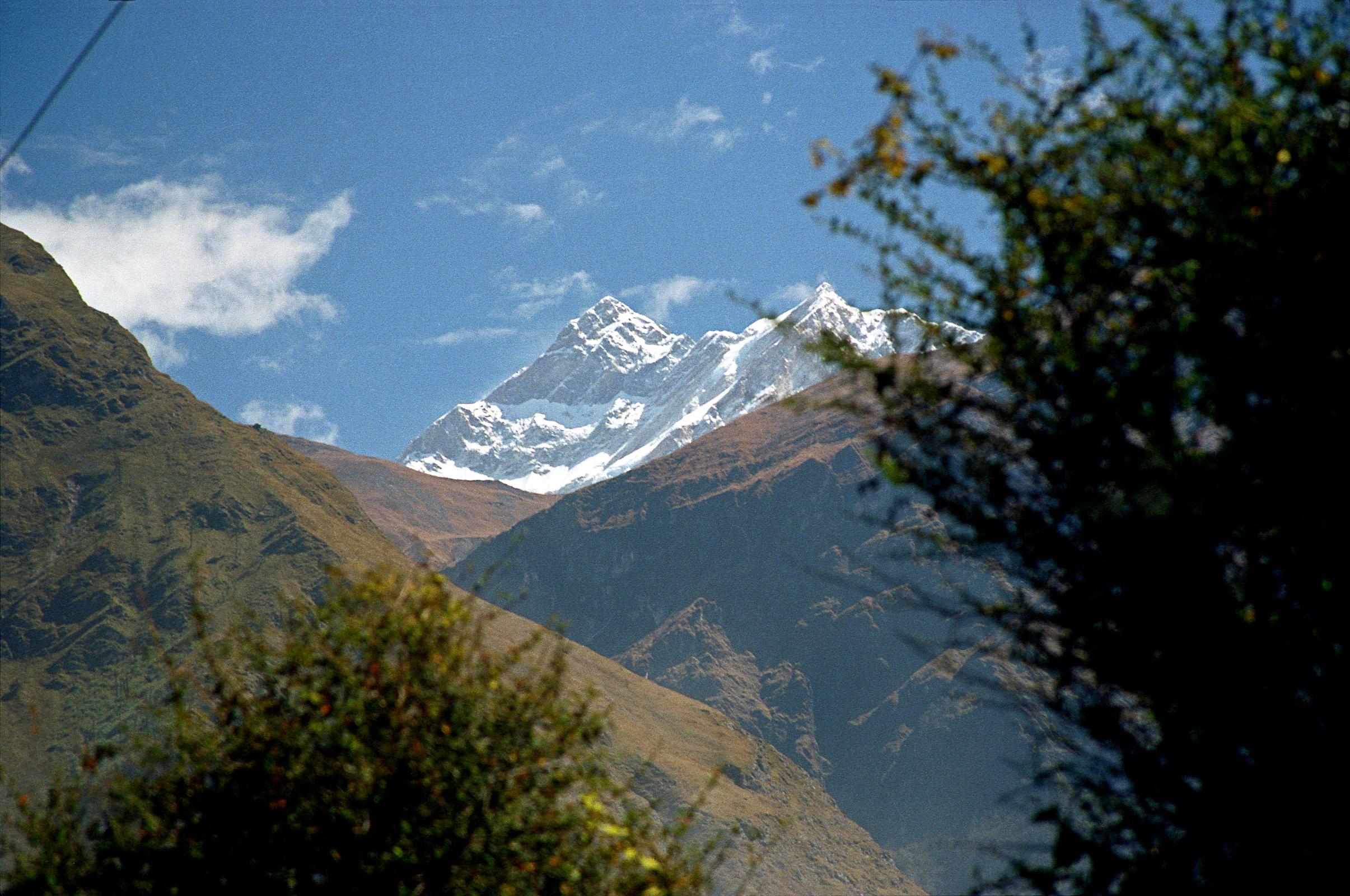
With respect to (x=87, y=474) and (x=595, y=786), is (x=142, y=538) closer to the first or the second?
(x=87, y=474)

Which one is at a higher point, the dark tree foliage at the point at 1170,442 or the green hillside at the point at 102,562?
the dark tree foliage at the point at 1170,442

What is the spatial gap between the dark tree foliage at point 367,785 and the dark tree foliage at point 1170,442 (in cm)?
375

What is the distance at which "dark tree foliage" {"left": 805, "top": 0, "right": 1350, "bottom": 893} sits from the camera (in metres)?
7.63

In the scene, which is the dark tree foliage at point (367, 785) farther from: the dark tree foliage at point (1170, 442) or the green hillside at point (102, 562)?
the green hillside at point (102, 562)

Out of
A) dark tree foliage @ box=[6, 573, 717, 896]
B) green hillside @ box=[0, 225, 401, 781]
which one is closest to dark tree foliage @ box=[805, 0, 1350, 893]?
dark tree foliage @ box=[6, 573, 717, 896]

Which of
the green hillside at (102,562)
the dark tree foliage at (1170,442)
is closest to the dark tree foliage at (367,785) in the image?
the dark tree foliage at (1170,442)

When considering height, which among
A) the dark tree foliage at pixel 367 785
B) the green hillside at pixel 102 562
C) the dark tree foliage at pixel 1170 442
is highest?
the dark tree foliage at pixel 1170 442

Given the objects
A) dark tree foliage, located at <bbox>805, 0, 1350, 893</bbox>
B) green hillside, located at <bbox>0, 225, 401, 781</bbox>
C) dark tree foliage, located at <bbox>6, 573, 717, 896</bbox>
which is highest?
dark tree foliage, located at <bbox>805, 0, 1350, 893</bbox>

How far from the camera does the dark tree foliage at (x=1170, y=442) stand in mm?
7633

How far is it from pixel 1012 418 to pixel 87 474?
213275mm

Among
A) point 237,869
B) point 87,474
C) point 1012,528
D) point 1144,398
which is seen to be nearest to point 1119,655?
point 1012,528

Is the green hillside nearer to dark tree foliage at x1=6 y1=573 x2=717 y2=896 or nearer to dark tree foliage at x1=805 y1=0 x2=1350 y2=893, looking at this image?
dark tree foliage at x1=6 y1=573 x2=717 y2=896

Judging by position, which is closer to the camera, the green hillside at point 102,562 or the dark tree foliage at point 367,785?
the dark tree foliage at point 367,785

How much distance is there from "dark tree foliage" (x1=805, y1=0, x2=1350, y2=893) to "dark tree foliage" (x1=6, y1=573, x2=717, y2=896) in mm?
3754
